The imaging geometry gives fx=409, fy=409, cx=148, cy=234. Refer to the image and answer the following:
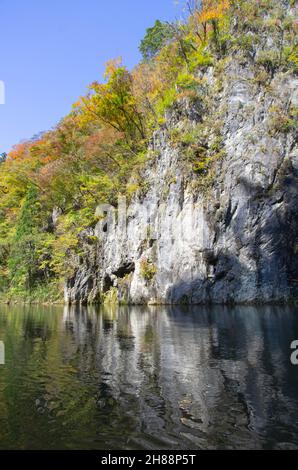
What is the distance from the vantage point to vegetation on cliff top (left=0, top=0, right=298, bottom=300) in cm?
3531

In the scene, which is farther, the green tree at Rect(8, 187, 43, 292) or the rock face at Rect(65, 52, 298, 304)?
the green tree at Rect(8, 187, 43, 292)

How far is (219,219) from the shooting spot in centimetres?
2933

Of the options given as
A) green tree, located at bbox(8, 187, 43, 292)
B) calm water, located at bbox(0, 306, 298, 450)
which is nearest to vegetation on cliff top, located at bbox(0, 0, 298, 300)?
green tree, located at bbox(8, 187, 43, 292)

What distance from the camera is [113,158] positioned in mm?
41406

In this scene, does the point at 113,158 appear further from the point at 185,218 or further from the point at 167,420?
the point at 167,420

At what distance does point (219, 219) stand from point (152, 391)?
22001 millimetres

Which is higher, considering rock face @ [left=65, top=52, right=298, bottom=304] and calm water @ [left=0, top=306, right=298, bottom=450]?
rock face @ [left=65, top=52, right=298, bottom=304]

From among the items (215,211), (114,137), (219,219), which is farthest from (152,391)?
(114,137)

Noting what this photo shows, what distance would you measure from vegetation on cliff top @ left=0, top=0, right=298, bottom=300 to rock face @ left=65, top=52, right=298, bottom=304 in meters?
1.54

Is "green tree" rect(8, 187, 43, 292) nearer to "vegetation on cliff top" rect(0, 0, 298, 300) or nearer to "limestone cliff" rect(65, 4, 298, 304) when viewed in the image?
"vegetation on cliff top" rect(0, 0, 298, 300)

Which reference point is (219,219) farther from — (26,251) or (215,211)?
(26,251)

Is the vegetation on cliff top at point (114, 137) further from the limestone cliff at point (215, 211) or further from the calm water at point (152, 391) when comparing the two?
the calm water at point (152, 391)

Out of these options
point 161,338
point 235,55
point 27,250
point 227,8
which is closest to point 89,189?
point 27,250

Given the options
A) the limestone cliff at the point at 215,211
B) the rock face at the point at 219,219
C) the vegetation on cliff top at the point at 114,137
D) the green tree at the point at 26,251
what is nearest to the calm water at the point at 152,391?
the rock face at the point at 219,219
